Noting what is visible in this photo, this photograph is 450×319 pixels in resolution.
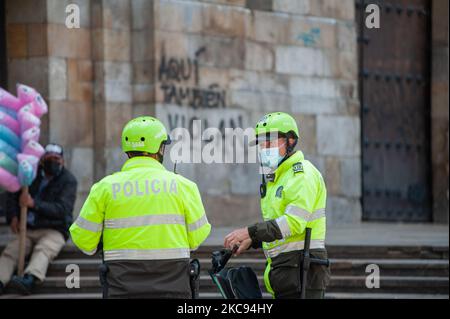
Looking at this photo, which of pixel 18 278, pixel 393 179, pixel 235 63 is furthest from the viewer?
pixel 393 179

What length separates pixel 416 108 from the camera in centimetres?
1720

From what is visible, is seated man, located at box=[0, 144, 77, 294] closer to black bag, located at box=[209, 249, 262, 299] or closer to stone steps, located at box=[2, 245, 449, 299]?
stone steps, located at box=[2, 245, 449, 299]

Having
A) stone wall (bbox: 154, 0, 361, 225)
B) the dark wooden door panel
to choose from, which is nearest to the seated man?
stone wall (bbox: 154, 0, 361, 225)

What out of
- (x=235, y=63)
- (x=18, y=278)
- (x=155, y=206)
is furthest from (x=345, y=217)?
(x=155, y=206)

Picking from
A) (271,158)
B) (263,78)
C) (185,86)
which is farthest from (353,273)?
(271,158)

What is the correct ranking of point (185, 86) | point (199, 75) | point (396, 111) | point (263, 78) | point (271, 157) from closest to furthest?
point (271, 157) < point (185, 86) < point (199, 75) < point (263, 78) < point (396, 111)

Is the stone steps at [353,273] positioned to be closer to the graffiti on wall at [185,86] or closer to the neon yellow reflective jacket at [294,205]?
the graffiti on wall at [185,86]

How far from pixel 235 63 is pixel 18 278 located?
4669 mm

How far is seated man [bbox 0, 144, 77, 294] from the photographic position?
1123 centimetres

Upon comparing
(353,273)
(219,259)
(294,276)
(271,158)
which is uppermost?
(271,158)

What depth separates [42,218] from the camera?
11688 mm

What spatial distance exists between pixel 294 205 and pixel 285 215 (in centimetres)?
8

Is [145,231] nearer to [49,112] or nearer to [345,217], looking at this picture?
[49,112]

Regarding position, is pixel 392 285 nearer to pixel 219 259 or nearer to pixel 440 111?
pixel 219 259
